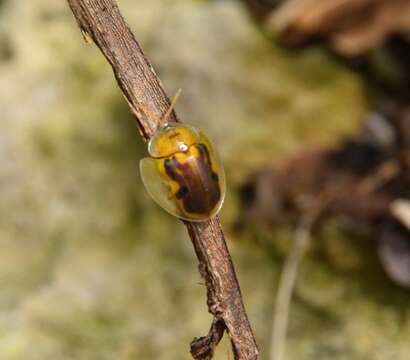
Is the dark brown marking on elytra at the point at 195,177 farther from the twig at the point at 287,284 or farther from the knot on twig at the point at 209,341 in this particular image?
the twig at the point at 287,284

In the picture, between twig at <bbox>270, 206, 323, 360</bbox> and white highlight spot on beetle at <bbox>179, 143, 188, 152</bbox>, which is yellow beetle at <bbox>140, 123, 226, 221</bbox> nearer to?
white highlight spot on beetle at <bbox>179, 143, 188, 152</bbox>

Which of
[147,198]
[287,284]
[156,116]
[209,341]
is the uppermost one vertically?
[147,198]

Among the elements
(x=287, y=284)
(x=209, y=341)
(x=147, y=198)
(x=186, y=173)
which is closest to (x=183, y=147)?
(x=186, y=173)

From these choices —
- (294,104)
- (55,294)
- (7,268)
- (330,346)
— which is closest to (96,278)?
(55,294)

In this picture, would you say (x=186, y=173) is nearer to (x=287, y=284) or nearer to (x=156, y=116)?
(x=156, y=116)

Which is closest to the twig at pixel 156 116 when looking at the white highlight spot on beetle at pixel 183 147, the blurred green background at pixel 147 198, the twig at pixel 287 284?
the white highlight spot on beetle at pixel 183 147

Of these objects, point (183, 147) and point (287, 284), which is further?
point (287, 284)

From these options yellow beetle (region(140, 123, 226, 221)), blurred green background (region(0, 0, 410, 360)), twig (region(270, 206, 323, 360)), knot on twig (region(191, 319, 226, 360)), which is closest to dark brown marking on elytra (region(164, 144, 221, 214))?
yellow beetle (region(140, 123, 226, 221))
